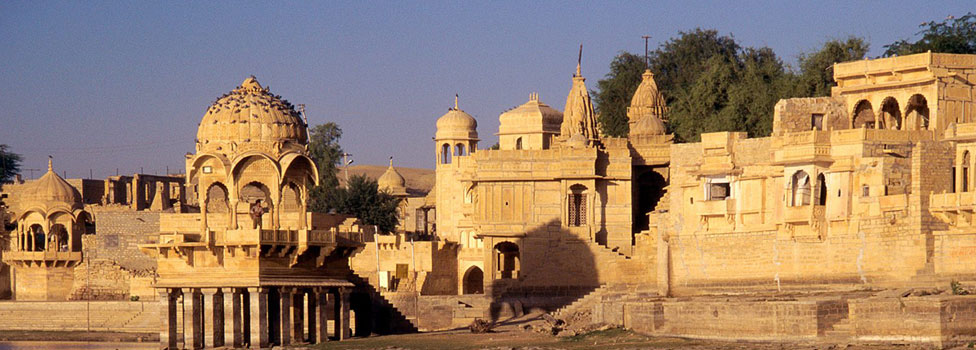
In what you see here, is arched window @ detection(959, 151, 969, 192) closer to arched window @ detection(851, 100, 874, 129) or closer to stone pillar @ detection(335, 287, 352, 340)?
→ arched window @ detection(851, 100, 874, 129)

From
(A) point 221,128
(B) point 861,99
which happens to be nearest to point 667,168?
(B) point 861,99

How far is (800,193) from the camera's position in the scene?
43969 mm

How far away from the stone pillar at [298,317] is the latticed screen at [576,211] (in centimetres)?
994

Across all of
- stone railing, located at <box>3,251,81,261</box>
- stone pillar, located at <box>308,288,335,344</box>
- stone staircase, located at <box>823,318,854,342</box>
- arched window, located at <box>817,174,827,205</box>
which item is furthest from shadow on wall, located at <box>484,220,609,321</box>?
stone railing, located at <box>3,251,81,261</box>

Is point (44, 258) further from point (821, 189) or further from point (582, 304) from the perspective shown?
point (821, 189)

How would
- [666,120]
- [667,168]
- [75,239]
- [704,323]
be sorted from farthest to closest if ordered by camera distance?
[75,239] → [666,120] → [667,168] → [704,323]

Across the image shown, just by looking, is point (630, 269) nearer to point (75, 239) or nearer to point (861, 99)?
point (861, 99)

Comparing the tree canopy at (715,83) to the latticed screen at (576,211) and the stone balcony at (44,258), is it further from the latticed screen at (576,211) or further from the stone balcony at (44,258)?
the stone balcony at (44,258)

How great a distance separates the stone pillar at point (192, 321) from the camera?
44062 mm

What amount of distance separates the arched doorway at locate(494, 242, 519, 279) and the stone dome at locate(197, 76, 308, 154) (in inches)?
392

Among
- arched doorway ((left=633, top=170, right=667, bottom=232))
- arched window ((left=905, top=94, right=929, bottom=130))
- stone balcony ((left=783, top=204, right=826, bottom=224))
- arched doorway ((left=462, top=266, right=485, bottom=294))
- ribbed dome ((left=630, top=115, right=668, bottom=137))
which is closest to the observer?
stone balcony ((left=783, top=204, right=826, bottom=224))

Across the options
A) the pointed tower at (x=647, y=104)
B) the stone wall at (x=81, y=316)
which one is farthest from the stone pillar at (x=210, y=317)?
the pointed tower at (x=647, y=104)

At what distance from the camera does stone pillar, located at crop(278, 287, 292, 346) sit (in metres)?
44.5

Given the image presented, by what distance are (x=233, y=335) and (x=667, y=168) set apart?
1640 centimetres
